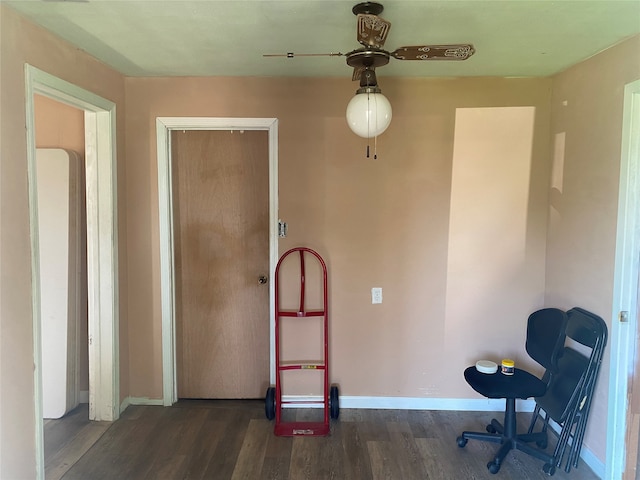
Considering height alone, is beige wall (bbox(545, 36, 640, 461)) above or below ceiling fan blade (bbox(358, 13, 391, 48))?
below

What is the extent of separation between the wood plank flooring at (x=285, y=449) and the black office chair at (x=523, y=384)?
9cm

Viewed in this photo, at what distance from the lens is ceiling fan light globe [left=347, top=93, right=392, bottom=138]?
1903mm

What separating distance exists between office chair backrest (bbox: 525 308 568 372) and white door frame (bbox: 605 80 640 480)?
0.31m

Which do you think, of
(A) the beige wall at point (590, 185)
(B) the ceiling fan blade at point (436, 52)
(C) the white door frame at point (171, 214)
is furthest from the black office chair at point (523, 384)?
(B) the ceiling fan blade at point (436, 52)

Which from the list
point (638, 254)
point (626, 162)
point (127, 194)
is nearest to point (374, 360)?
point (638, 254)

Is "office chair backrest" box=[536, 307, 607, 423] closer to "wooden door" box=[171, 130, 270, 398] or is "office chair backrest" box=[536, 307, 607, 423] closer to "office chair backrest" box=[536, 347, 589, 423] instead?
"office chair backrest" box=[536, 347, 589, 423]

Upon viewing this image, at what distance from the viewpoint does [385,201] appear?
286 cm

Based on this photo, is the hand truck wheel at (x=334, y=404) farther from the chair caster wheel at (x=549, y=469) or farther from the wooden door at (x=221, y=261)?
the chair caster wheel at (x=549, y=469)

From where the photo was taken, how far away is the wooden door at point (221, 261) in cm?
293

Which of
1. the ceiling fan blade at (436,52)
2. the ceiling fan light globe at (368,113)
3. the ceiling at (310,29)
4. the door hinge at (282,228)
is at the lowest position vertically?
the door hinge at (282,228)

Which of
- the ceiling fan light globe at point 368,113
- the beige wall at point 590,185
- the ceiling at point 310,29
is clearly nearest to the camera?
the ceiling at point 310,29

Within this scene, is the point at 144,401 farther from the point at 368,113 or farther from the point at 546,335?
the point at 546,335

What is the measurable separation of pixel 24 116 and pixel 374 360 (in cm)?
245

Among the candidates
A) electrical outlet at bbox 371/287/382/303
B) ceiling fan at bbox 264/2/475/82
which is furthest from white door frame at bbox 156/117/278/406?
ceiling fan at bbox 264/2/475/82
